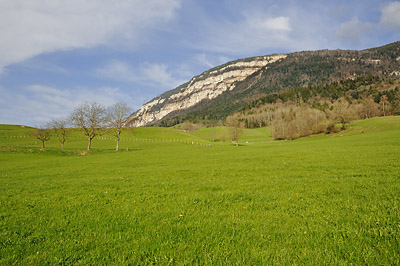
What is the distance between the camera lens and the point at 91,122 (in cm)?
5734

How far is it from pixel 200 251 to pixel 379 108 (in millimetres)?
174889

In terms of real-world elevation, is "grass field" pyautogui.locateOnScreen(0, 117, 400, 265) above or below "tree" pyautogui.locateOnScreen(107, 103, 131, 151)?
below

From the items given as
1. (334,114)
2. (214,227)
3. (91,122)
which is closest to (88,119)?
(91,122)

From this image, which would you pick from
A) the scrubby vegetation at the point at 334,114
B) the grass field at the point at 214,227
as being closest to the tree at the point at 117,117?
the grass field at the point at 214,227

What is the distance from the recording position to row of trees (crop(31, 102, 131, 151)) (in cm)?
5662

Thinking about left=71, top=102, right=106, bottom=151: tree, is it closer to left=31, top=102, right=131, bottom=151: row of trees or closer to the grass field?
left=31, top=102, right=131, bottom=151: row of trees

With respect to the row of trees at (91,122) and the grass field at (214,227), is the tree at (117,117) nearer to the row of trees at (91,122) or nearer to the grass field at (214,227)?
the row of trees at (91,122)

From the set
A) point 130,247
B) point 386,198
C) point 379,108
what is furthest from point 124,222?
point 379,108

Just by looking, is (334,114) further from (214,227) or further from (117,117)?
(214,227)

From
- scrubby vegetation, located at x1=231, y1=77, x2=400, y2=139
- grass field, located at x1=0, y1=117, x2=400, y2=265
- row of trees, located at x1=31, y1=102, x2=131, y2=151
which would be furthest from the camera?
scrubby vegetation, located at x1=231, y1=77, x2=400, y2=139

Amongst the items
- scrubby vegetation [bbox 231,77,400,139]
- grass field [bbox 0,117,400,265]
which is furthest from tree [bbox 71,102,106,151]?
scrubby vegetation [bbox 231,77,400,139]

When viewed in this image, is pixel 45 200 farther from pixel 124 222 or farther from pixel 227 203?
pixel 227 203

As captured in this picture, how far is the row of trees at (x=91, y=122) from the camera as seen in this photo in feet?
186

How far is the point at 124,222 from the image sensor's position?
20.4 ft
